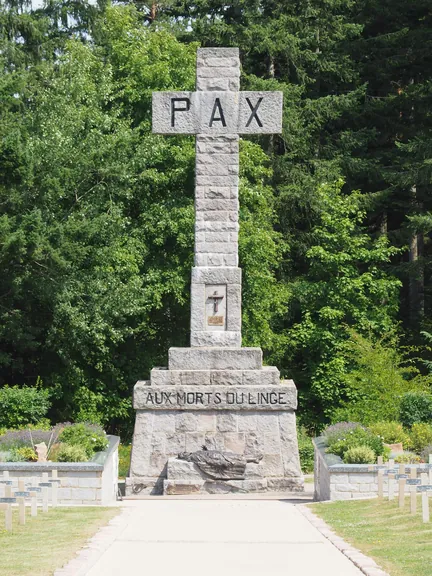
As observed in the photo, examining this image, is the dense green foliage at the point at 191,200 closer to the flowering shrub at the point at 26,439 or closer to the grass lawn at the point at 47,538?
the flowering shrub at the point at 26,439

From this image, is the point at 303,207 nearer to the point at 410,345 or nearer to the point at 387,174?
the point at 387,174


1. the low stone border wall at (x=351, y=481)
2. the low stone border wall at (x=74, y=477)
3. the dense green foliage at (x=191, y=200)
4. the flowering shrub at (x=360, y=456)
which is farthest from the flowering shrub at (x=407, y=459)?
the dense green foliage at (x=191, y=200)

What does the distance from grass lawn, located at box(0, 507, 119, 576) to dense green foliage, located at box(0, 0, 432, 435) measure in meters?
11.6

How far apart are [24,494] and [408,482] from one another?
4766 millimetres

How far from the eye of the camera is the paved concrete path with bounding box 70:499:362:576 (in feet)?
32.8

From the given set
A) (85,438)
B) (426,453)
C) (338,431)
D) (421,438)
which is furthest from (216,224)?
(426,453)

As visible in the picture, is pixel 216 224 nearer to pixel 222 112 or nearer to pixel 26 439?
pixel 222 112

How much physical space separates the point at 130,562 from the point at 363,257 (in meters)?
23.5

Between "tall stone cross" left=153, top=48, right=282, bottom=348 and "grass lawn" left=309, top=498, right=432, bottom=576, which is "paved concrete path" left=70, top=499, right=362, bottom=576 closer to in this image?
"grass lawn" left=309, top=498, right=432, bottom=576

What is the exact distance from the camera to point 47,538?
38.7 feet

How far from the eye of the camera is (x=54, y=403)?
29906 mm

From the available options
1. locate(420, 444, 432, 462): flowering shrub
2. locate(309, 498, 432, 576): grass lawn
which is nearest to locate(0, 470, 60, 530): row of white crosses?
locate(309, 498, 432, 576): grass lawn

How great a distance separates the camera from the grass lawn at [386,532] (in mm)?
10141

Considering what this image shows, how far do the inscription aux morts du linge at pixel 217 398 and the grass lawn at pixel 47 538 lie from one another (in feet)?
11.3
